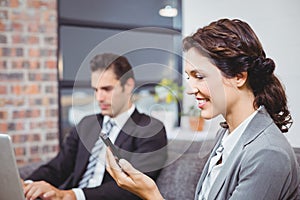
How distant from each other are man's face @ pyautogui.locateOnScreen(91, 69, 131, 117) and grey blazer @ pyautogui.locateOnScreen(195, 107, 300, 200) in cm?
95

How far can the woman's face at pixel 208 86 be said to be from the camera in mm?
1263

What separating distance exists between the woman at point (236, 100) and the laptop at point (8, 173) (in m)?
0.32

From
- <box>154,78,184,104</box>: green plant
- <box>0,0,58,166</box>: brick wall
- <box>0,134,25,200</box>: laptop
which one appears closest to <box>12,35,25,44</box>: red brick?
<box>0,0,58,166</box>: brick wall

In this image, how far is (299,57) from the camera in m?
1.50

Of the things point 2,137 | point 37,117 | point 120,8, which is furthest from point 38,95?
point 2,137

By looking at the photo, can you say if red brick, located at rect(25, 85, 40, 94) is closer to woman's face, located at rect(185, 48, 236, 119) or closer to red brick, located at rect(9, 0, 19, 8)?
red brick, located at rect(9, 0, 19, 8)

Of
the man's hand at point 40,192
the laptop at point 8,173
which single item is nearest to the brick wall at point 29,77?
the man's hand at point 40,192

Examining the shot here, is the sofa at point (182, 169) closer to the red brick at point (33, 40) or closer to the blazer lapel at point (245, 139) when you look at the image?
the blazer lapel at point (245, 139)

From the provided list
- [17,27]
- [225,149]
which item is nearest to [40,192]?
[225,149]

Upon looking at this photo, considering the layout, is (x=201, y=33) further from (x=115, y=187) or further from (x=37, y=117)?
(x=37, y=117)

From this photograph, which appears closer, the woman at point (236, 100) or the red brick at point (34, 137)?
the woman at point (236, 100)

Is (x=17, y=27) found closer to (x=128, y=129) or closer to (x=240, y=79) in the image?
(x=128, y=129)

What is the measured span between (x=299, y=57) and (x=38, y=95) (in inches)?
75.5

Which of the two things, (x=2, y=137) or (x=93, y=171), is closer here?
(x=2, y=137)
